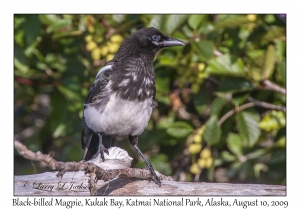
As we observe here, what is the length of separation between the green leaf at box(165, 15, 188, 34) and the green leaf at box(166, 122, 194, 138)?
3.22 feet

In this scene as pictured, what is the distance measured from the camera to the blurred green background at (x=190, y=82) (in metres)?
5.47

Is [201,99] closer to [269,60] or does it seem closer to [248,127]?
[248,127]

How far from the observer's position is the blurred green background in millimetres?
5469

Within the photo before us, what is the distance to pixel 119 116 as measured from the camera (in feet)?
15.8

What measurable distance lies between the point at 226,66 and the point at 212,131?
25.1 inches

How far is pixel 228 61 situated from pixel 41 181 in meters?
2.21

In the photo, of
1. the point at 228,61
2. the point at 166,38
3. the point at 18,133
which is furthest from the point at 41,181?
the point at 18,133

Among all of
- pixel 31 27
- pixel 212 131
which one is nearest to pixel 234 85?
pixel 212 131

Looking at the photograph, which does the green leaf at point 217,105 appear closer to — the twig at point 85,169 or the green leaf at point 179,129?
the green leaf at point 179,129

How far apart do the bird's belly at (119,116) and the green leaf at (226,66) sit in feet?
2.47

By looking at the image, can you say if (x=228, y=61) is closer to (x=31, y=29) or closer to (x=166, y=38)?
(x=166, y=38)

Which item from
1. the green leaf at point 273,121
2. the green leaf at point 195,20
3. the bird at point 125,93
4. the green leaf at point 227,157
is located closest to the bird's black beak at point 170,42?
the bird at point 125,93

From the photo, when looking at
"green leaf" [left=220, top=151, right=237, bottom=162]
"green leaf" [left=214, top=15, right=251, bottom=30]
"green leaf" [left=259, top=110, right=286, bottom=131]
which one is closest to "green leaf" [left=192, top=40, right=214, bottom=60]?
"green leaf" [left=214, top=15, right=251, bottom=30]

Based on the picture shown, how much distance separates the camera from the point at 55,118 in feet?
20.0
